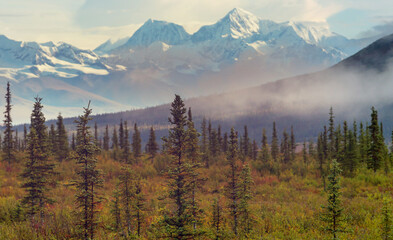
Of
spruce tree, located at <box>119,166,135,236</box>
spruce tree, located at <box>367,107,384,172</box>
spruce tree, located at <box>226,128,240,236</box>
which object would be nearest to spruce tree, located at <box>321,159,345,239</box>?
spruce tree, located at <box>226,128,240,236</box>

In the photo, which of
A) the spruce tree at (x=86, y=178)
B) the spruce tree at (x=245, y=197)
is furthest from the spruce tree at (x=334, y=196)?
the spruce tree at (x=86, y=178)

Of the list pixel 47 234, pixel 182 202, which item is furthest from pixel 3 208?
pixel 182 202

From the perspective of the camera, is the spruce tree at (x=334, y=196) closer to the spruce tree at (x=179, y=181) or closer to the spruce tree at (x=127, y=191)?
the spruce tree at (x=179, y=181)

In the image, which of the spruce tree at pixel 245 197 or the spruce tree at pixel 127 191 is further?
the spruce tree at pixel 127 191

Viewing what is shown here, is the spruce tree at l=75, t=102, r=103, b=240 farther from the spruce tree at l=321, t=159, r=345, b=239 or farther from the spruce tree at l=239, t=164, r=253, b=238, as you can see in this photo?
the spruce tree at l=321, t=159, r=345, b=239

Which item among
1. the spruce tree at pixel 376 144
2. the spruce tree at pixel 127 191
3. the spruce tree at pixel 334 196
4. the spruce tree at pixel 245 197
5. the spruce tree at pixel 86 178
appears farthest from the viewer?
the spruce tree at pixel 376 144

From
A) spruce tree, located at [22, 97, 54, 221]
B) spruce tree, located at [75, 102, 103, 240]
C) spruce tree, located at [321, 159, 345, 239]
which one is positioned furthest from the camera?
spruce tree, located at [22, 97, 54, 221]

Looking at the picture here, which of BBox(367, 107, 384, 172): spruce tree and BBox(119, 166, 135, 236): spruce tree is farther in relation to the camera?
BBox(367, 107, 384, 172): spruce tree

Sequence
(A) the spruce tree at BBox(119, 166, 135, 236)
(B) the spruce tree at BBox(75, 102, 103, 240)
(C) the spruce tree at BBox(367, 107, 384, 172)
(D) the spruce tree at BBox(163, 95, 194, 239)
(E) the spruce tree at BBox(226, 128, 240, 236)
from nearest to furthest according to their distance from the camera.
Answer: (D) the spruce tree at BBox(163, 95, 194, 239)
(B) the spruce tree at BBox(75, 102, 103, 240)
(A) the spruce tree at BBox(119, 166, 135, 236)
(E) the spruce tree at BBox(226, 128, 240, 236)
(C) the spruce tree at BBox(367, 107, 384, 172)

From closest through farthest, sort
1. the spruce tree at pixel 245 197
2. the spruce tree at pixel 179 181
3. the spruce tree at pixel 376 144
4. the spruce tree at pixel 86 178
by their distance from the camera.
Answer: the spruce tree at pixel 179 181 < the spruce tree at pixel 86 178 < the spruce tree at pixel 245 197 < the spruce tree at pixel 376 144

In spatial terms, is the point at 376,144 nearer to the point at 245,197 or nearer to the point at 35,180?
the point at 245,197

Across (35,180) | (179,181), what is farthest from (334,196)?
(35,180)

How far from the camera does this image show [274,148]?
2817 inches

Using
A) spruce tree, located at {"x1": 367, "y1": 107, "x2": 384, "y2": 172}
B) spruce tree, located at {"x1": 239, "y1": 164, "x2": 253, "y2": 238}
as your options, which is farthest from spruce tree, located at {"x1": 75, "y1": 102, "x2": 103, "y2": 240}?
spruce tree, located at {"x1": 367, "y1": 107, "x2": 384, "y2": 172}
